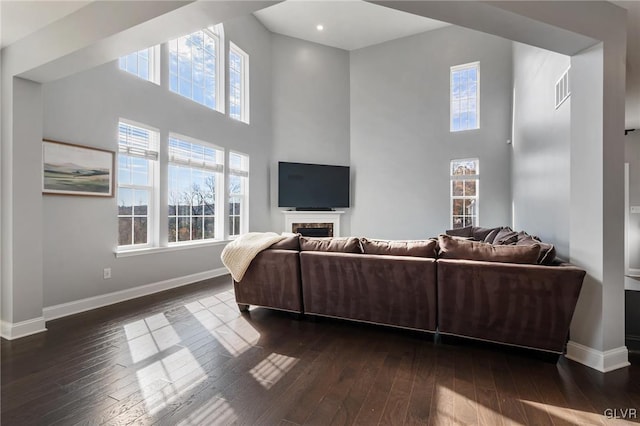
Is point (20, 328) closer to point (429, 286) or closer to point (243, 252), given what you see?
point (243, 252)

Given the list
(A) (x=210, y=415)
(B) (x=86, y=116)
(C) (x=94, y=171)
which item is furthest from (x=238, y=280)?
(B) (x=86, y=116)

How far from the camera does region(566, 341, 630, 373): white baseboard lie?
87.0 inches

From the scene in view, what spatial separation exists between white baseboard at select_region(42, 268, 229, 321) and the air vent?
5.16 m

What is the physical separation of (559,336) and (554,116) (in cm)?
228

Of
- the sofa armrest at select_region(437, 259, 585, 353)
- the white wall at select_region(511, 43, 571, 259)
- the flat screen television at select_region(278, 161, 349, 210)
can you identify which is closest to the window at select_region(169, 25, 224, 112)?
the flat screen television at select_region(278, 161, 349, 210)

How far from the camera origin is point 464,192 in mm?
6820

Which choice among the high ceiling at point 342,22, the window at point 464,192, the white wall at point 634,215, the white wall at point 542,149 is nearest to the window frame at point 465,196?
the window at point 464,192

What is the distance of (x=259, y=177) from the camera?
22.1ft

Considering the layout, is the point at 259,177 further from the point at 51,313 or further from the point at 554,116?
the point at 554,116

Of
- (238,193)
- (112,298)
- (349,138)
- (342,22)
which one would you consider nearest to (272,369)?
(112,298)

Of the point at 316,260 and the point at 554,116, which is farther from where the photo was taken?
the point at 554,116

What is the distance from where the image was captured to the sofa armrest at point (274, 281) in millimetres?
3143

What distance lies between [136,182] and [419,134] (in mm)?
5839

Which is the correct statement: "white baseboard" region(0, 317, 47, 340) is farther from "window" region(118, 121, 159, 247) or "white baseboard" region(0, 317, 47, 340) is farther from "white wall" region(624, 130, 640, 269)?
"white wall" region(624, 130, 640, 269)
